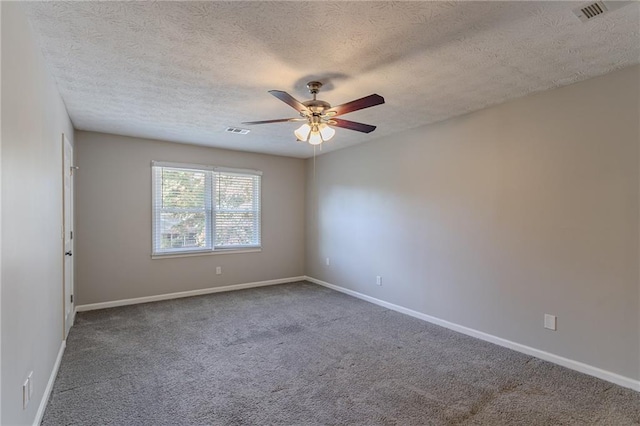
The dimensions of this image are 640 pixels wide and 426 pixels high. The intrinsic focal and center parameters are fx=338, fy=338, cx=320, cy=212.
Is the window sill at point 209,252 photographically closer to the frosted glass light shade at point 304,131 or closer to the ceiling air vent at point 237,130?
the ceiling air vent at point 237,130

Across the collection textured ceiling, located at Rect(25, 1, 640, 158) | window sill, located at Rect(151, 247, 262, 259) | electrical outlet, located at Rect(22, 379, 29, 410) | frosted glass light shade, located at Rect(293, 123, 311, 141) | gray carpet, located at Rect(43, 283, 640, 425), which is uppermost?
textured ceiling, located at Rect(25, 1, 640, 158)

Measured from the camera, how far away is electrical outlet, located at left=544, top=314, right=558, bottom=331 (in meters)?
3.00

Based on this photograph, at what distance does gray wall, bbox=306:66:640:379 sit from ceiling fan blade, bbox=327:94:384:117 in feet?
5.81

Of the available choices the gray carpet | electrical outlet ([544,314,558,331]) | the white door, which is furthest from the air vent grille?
the white door

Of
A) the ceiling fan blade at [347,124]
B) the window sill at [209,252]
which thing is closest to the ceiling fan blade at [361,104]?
the ceiling fan blade at [347,124]

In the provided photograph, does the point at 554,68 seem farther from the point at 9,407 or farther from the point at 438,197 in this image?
the point at 9,407

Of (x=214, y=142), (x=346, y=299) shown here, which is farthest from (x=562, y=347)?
(x=214, y=142)

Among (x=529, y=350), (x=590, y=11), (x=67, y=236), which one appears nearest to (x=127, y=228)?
(x=67, y=236)

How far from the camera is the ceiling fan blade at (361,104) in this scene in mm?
2320

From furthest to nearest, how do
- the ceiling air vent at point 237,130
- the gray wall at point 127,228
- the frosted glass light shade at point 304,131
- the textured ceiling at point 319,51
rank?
the gray wall at point 127,228 → the ceiling air vent at point 237,130 → the frosted glass light shade at point 304,131 → the textured ceiling at point 319,51

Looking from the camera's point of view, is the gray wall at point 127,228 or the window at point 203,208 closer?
the gray wall at point 127,228

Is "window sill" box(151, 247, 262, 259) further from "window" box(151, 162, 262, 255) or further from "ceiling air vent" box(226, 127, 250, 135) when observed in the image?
"ceiling air vent" box(226, 127, 250, 135)

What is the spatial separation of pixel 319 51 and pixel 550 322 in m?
3.02

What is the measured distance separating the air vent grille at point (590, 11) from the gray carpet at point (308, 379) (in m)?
2.48
